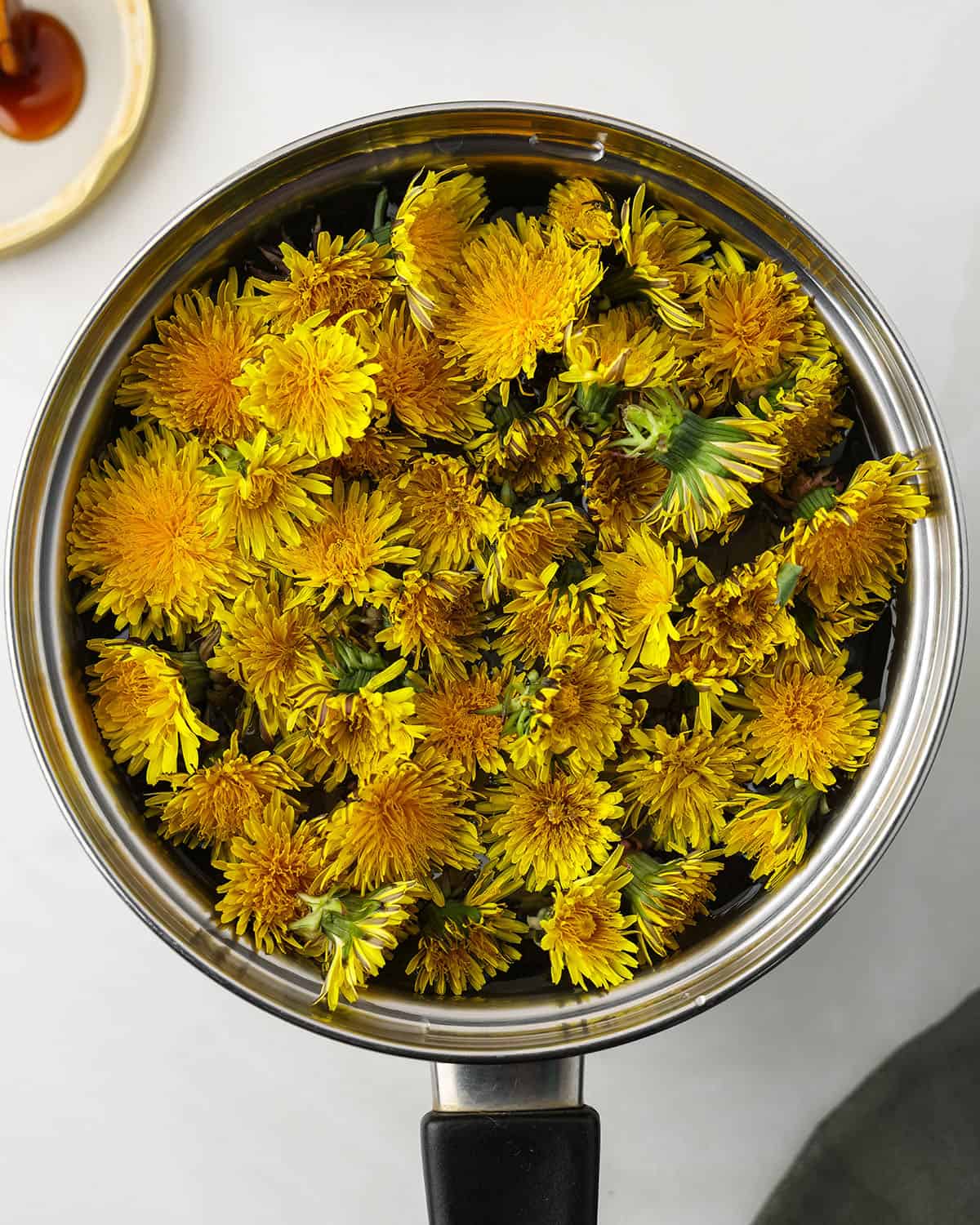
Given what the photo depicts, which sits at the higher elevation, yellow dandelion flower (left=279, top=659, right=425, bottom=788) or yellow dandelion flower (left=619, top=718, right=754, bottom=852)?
yellow dandelion flower (left=279, top=659, right=425, bottom=788)

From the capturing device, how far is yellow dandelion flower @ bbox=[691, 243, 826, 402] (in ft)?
1.45

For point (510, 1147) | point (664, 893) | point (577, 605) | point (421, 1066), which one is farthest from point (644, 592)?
A: point (421, 1066)

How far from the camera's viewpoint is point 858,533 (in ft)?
1.45

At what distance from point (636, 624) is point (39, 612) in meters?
0.25

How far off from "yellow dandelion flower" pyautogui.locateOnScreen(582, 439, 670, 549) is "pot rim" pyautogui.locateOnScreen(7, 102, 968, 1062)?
0.37 ft

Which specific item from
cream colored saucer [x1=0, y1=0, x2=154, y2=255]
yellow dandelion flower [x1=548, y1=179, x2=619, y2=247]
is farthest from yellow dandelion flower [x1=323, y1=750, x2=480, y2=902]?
cream colored saucer [x1=0, y1=0, x2=154, y2=255]

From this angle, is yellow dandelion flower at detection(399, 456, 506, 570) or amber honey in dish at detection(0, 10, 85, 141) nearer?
yellow dandelion flower at detection(399, 456, 506, 570)

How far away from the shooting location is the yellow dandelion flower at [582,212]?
0.43m

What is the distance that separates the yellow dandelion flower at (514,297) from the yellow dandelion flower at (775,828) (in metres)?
0.21

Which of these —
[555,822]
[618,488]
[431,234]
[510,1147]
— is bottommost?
[510,1147]

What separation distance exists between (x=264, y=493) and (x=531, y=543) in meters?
0.11

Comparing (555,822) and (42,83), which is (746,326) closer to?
(555,822)

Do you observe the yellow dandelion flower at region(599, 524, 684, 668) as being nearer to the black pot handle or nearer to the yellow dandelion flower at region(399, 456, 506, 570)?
the yellow dandelion flower at region(399, 456, 506, 570)

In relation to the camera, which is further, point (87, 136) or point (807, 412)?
point (87, 136)
